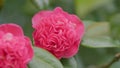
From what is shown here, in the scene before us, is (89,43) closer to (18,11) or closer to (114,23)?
(114,23)

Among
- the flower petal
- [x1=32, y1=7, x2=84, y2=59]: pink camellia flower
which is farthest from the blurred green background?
the flower petal

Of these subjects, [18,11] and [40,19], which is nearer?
[40,19]

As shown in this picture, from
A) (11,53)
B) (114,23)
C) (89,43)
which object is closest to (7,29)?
(11,53)

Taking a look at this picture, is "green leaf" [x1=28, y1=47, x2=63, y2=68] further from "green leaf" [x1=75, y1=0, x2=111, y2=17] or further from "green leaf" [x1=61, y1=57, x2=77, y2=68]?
"green leaf" [x1=75, y1=0, x2=111, y2=17]

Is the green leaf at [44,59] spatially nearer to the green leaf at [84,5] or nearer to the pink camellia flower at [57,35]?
the pink camellia flower at [57,35]

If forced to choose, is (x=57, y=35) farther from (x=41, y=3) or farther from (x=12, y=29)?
(x=41, y=3)

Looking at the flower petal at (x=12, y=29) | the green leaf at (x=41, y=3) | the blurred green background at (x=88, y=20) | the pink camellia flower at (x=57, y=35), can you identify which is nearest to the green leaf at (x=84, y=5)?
the blurred green background at (x=88, y=20)
